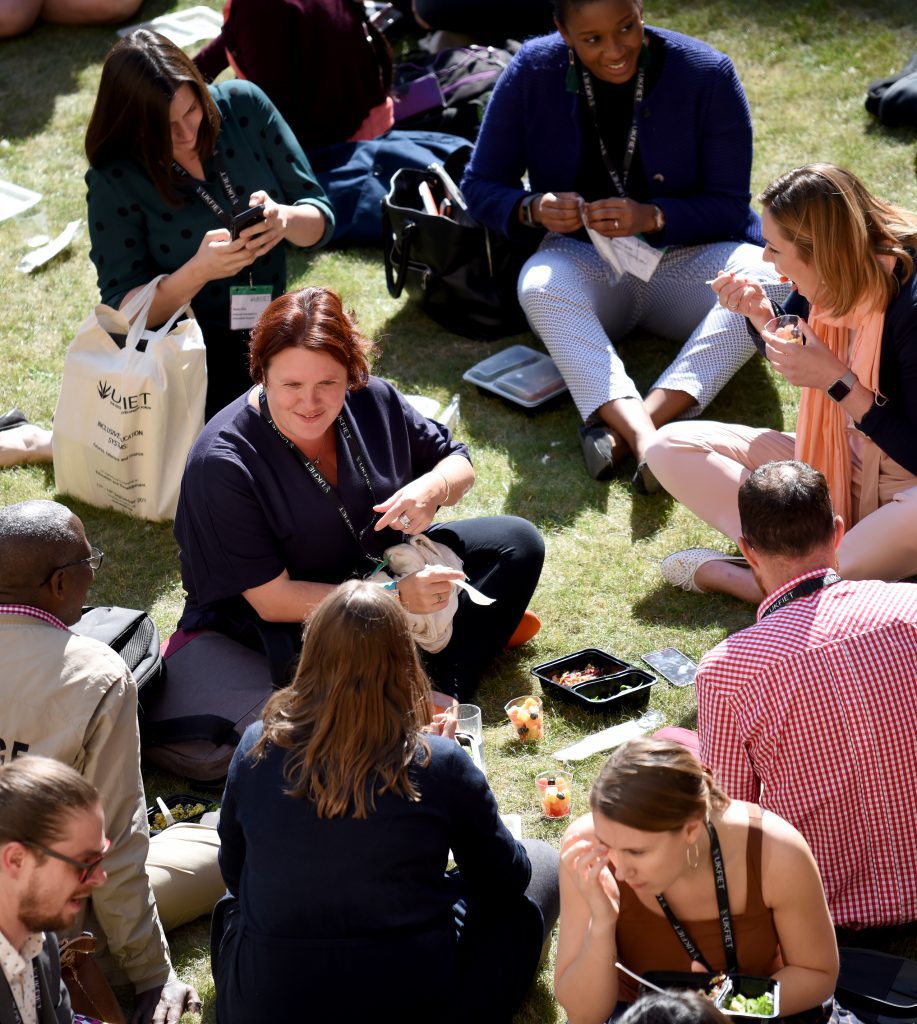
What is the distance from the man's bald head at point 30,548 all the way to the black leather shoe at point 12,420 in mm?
2723

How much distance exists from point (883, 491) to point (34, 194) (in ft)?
18.1

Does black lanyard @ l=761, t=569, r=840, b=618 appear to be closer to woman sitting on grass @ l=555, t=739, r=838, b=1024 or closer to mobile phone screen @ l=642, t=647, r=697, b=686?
woman sitting on grass @ l=555, t=739, r=838, b=1024

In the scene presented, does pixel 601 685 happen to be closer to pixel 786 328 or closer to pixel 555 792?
pixel 555 792

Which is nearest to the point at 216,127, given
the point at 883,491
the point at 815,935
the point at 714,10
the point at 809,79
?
the point at 883,491

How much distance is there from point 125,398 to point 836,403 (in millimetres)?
2617

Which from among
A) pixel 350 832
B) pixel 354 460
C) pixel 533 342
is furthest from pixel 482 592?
pixel 533 342

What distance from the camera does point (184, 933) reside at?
3480 mm

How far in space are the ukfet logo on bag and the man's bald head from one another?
5.73 ft

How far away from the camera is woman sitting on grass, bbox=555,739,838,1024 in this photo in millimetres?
2398

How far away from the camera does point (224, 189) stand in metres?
5.04

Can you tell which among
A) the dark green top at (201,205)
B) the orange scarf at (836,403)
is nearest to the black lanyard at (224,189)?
the dark green top at (201,205)

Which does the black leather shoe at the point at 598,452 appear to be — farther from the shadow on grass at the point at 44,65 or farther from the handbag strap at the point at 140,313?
the shadow on grass at the point at 44,65

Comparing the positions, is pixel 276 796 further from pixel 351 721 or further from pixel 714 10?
pixel 714 10

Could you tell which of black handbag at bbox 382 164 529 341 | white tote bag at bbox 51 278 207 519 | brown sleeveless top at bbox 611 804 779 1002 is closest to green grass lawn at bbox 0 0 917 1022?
black handbag at bbox 382 164 529 341
